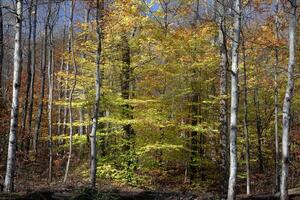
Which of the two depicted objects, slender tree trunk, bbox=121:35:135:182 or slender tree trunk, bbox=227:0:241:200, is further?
slender tree trunk, bbox=121:35:135:182

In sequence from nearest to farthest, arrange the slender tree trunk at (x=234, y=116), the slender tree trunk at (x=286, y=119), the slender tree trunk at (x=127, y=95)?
the slender tree trunk at (x=286, y=119) < the slender tree trunk at (x=234, y=116) < the slender tree trunk at (x=127, y=95)

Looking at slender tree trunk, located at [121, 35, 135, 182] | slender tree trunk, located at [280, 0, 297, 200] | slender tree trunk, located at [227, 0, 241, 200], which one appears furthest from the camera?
slender tree trunk, located at [121, 35, 135, 182]

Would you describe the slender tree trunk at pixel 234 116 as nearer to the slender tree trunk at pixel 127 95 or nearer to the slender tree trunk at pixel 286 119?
the slender tree trunk at pixel 286 119

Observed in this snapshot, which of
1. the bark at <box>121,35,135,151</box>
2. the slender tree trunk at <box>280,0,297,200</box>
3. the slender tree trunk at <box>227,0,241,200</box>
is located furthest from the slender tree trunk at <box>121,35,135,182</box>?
the slender tree trunk at <box>280,0,297,200</box>

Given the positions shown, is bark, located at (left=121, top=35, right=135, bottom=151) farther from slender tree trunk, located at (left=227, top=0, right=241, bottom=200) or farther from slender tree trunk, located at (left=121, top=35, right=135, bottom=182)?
slender tree trunk, located at (left=227, top=0, right=241, bottom=200)

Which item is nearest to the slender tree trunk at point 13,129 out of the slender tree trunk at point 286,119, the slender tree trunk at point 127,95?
the slender tree trunk at point 127,95

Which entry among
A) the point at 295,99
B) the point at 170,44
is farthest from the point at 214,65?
the point at 295,99

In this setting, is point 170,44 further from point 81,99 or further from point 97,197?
point 97,197

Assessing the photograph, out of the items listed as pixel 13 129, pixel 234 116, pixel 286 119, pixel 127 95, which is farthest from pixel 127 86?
pixel 286 119

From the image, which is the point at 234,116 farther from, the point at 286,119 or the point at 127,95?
the point at 127,95

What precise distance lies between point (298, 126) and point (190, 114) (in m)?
8.93

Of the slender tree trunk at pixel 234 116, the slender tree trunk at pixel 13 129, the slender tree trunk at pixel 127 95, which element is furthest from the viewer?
the slender tree trunk at pixel 127 95

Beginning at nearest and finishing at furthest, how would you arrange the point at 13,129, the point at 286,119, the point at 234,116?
the point at 286,119 < the point at 234,116 < the point at 13,129

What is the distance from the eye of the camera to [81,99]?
1750 cm
